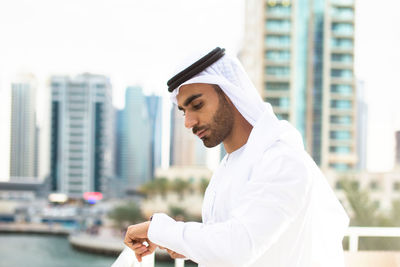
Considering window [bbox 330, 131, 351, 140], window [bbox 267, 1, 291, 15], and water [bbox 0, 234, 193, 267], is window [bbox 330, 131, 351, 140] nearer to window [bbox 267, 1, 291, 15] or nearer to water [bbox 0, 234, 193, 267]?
window [bbox 267, 1, 291, 15]

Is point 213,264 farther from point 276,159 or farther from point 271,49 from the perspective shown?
point 271,49

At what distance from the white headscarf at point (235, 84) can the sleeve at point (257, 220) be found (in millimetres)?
183

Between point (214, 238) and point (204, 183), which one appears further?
point (204, 183)

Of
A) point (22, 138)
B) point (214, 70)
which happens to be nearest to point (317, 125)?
point (214, 70)

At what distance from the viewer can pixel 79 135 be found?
181 feet

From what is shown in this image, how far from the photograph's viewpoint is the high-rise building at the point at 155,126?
8788 centimetres

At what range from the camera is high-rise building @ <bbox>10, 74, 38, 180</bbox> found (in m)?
70.3

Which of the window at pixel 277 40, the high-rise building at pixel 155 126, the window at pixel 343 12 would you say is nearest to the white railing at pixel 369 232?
the window at pixel 277 40

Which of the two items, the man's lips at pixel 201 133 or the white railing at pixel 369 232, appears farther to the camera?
the white railing at pixel 369 232

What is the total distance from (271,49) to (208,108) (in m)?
27.3

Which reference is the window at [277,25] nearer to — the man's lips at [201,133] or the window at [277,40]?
the window at [277,40]

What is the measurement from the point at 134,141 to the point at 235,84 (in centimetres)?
8504

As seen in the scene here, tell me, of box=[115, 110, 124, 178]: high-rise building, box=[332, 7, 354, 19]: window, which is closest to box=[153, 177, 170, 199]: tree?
box=[332, 7, 354, 19]: window

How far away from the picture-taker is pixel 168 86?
0.80m
